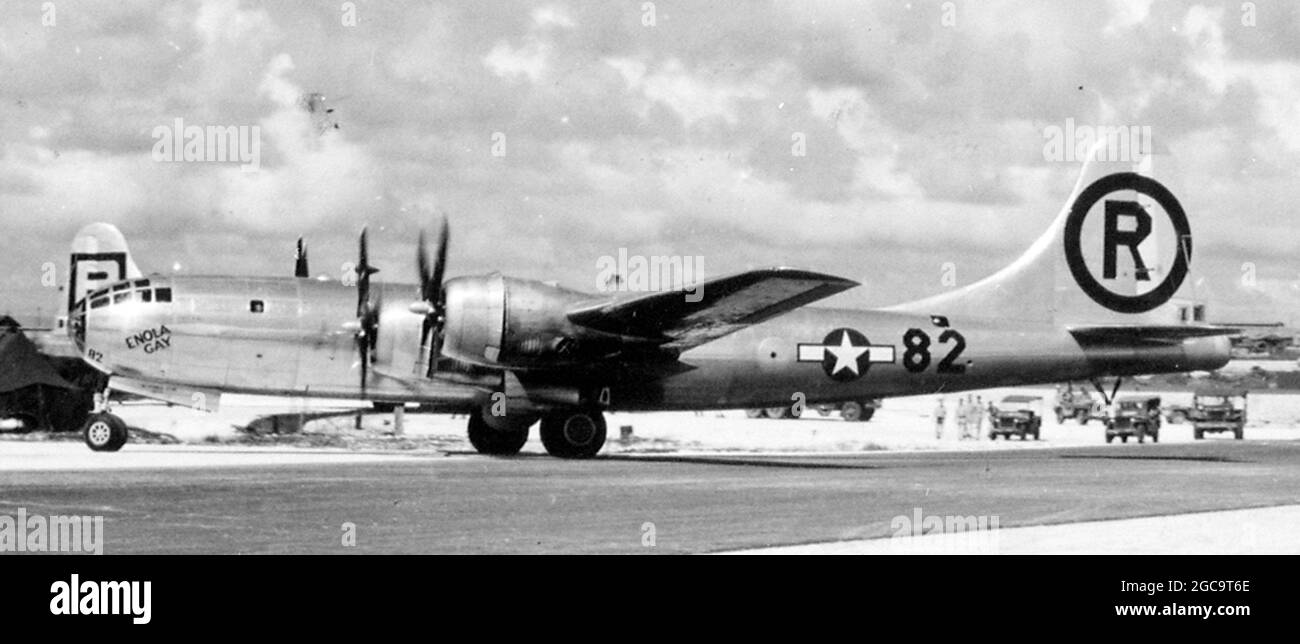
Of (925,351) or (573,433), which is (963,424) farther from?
(573,433)

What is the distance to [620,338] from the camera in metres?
→ 29.8

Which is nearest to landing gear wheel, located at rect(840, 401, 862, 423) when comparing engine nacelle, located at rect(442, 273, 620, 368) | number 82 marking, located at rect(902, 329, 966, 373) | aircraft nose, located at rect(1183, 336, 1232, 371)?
aircraft nose, located at rect(1183, 336, 1232, 371)

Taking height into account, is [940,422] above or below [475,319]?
below

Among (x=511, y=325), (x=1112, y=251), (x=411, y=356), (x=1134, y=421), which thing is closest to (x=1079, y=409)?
(x=1134, y=421)

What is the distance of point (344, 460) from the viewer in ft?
95.7

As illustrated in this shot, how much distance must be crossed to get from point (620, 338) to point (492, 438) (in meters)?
4.67

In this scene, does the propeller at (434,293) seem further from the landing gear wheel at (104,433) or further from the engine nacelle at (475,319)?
the landing gear wheel at (104,433)

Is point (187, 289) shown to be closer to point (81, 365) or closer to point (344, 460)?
point (344, 460)

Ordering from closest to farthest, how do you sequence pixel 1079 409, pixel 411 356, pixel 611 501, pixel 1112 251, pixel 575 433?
1. pixel 611 501
2. pixel 411 356
3. pixel 575 433
4. pixel 1112 251
5. pixel 1079 409

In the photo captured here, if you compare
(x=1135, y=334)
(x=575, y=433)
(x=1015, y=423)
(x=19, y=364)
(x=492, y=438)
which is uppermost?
(x=1135, y=334)

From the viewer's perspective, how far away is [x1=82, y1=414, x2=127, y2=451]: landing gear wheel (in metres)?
29.9

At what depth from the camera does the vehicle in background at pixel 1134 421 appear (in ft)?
165
